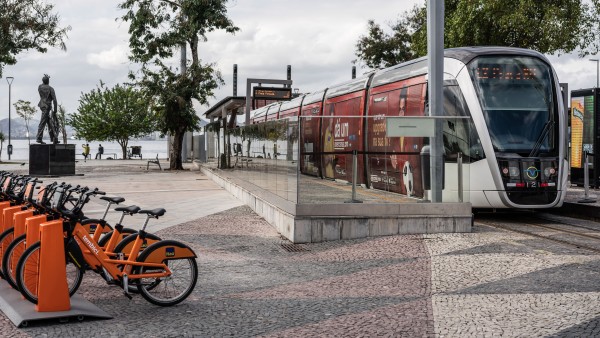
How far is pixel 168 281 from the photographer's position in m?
6.98

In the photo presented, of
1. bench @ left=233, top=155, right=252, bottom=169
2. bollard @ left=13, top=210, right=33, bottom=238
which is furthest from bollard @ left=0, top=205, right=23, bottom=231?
bench @ left=233, top=155, right=252, bottom=169

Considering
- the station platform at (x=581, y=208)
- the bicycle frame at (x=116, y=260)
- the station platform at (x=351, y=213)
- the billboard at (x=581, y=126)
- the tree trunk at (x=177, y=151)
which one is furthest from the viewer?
the tree trunk at (x=177, y=151)

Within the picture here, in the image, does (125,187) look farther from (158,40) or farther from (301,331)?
(301,331)

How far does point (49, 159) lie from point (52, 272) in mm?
22643

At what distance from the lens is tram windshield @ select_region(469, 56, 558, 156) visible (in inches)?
522

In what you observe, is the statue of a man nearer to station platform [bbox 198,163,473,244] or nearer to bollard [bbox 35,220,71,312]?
station platform [bbox 198,163,473,244]

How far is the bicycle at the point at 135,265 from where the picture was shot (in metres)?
6.61

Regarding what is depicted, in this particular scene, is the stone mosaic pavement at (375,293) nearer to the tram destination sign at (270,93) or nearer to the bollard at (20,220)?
the bollard at (20,220)

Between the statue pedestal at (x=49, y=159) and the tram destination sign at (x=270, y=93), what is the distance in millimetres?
7743

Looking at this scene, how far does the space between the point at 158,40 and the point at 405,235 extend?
85.9 ft

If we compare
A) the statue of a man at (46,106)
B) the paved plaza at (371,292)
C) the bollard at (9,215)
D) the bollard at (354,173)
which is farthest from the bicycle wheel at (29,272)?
the statue of a man at (46,106)

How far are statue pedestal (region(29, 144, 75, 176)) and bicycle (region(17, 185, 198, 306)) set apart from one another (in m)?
21.9

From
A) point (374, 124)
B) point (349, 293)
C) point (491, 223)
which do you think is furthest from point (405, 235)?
point (349, 293)

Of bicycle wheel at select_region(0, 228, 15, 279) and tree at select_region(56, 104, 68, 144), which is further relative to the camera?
tree at select_region(56, 104, 68, 144)
